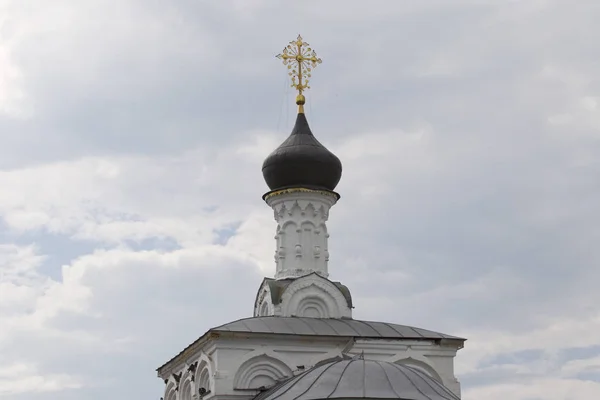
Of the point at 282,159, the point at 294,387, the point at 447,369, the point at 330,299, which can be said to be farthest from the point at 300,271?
the point at 294,387

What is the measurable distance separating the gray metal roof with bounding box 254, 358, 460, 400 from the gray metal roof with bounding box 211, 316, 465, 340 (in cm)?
224

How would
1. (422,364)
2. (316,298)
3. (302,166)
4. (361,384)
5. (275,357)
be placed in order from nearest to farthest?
(361,384), (275,357), (422,364), (316,298), (302,166)

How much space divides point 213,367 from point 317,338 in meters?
1.75

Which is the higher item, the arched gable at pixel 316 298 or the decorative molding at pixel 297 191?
the decorative molding at pixel 297 191

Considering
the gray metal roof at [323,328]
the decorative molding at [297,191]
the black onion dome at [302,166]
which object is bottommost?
the gray metal roof at [323,328]

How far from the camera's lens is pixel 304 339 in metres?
17.6

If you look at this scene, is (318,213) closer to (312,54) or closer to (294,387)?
(312,54)

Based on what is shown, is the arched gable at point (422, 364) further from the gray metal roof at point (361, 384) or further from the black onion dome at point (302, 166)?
the black onion dome at point (302, 166)

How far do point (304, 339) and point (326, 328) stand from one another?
0.62 meters

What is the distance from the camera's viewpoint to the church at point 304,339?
14.9m

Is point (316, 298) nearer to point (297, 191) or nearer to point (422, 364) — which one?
point (297, 191)

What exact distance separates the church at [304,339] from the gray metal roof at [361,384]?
0.02 m

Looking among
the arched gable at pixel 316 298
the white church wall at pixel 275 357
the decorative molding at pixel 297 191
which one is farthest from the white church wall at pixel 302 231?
the white church wall at pixel 275 357

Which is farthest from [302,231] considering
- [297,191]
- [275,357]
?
[275,357]
